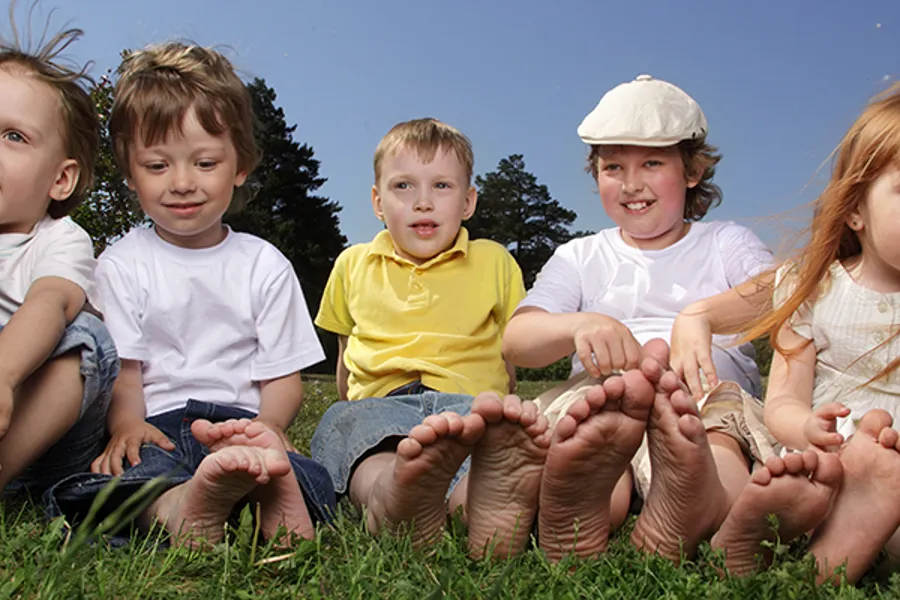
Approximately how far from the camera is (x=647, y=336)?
11.4ft

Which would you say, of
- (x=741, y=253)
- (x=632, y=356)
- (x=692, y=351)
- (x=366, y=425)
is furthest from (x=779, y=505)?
(x=741, y=253)

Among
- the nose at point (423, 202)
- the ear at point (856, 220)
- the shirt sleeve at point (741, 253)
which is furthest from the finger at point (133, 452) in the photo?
the ear at point (856, 220)

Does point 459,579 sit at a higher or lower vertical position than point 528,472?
lower

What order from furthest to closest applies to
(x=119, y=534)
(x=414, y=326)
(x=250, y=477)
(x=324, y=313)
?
(x=324, y=313)
(x=414, y=326)
(x=119, y=534)
(x=250, y=477)

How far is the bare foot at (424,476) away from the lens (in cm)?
220

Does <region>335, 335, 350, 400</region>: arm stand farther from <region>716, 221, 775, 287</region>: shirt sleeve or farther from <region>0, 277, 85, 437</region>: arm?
<region>716, 221, 775, 287</region>: shirt sleeve

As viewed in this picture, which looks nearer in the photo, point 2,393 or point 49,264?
point 2,393

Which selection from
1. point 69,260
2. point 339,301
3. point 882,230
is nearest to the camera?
point 882,230

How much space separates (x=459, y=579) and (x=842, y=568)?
95 centimetres

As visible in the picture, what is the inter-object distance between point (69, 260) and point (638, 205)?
228cm

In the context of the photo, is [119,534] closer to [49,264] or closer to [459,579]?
[49,264]

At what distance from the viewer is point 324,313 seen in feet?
13.6

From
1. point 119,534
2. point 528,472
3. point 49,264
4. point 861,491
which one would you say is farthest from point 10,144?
point 861,491

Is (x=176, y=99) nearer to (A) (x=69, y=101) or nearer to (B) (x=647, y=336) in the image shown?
(A) (x=69, y=101)
